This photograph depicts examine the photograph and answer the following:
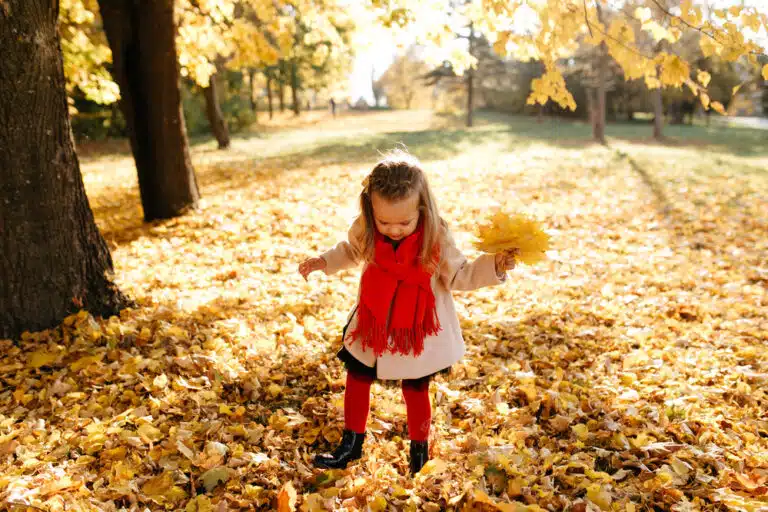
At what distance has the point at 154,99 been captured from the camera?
6.20 meters

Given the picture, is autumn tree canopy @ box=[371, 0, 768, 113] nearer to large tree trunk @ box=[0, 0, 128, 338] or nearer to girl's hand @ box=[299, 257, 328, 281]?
girl's hand @ box=[299, 257, 328, 281]

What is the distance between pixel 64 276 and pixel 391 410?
2.35m

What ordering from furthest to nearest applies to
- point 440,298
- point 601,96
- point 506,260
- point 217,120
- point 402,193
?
point 601,96
point 217,120
point 440,298
point 506,260
point 402,193

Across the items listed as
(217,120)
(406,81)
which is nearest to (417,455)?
(217,120)

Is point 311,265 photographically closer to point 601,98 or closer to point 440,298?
point 440,298

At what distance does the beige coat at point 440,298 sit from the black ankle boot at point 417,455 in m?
0.38

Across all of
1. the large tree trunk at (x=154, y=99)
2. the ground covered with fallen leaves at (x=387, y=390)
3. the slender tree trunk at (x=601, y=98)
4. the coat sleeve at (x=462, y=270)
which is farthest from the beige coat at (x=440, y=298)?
the slender tree trunk at (x=601, y=98)

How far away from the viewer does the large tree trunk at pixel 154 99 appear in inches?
236

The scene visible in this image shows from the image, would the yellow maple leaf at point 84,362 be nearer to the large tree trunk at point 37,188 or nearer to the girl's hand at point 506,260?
the large tree trunk at point 37,188

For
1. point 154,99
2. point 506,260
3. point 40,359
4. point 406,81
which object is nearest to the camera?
point 506,260

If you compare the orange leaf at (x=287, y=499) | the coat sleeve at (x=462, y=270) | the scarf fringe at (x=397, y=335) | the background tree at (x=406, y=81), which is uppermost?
the background tree at (x=406, y=81)

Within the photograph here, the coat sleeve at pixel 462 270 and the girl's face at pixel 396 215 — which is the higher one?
the girl's face at pixel 396 215

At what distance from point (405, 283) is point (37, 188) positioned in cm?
254

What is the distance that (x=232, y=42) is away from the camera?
8.21 metres
